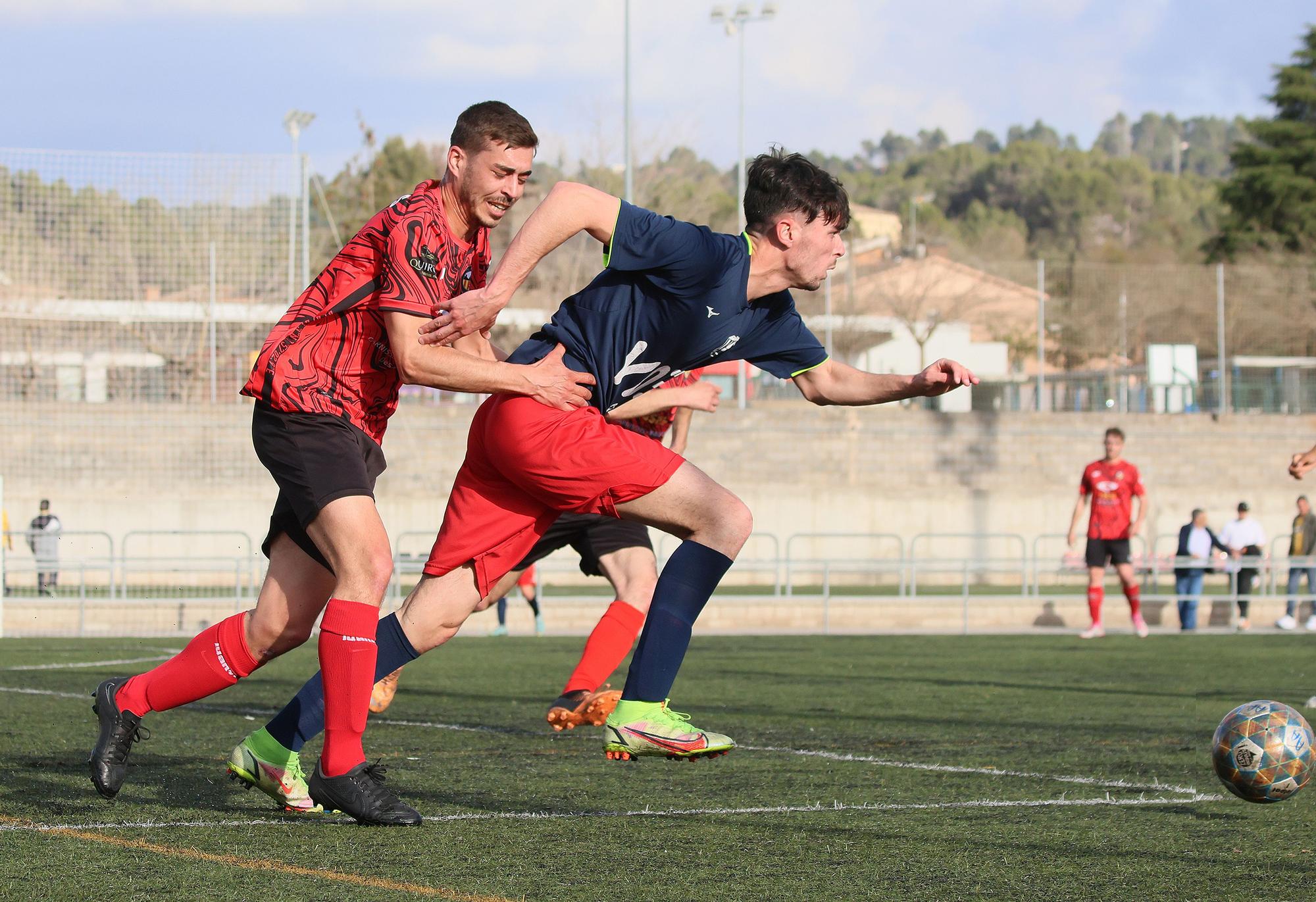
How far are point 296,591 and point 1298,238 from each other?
54372 mm

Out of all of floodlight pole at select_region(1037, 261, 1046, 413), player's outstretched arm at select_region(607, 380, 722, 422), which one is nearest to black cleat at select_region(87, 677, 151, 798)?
player's outstretched arm at select_region(607, 380, 722, 422)

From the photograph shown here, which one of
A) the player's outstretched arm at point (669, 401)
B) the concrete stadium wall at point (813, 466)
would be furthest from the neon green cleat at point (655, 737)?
the concrete stadium wall at point (813, 466)

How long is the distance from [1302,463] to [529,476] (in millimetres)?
4439

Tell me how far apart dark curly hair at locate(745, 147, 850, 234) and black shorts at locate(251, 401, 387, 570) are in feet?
4.71

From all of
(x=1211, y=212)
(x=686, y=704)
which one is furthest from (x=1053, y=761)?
(x=1211, y=212)

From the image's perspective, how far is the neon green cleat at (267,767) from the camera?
4.77 meters

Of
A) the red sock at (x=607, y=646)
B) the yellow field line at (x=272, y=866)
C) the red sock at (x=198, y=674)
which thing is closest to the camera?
the yellow field line at (x=272, y=866)

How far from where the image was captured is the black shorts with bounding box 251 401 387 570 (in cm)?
452

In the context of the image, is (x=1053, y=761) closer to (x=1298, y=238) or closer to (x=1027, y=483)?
(x=1027, y=483)

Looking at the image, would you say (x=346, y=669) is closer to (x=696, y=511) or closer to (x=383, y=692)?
(x=696, y=511)

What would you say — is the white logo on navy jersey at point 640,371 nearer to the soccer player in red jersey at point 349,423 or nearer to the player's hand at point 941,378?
the soccer player in red jersey at point 349,423

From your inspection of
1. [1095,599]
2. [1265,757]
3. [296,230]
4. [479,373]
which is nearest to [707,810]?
[479,373]

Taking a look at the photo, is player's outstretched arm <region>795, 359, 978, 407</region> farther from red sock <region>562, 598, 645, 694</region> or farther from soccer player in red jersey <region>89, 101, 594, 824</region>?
red sock <region>562, 598, 645, 694</region>

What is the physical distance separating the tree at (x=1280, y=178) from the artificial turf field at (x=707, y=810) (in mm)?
48332
